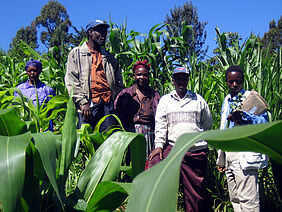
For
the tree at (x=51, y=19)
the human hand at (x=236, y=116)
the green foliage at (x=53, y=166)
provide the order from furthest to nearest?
the tree at (x=51, y=19)
the human hand at (x=236, y=116)
the green foliage at (x=53, y=166)

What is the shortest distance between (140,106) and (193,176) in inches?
35.2

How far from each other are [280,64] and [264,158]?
133 cm

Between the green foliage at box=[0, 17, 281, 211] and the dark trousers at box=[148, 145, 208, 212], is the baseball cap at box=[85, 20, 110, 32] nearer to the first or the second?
the green foliage at box=[0, 17, 281, 211]

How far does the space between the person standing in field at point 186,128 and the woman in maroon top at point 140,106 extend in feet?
0.81

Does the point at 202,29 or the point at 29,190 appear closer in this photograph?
the point at 29,190

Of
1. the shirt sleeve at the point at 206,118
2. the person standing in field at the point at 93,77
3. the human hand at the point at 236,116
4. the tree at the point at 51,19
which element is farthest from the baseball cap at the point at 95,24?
the tree at the point at 51,19

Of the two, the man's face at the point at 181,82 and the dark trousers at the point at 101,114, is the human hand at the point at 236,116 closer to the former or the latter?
the man's face at the point at 181,82

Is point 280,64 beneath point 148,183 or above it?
above

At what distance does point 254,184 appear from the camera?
2541 millimetres

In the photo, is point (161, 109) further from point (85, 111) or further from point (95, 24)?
point (95, 24)

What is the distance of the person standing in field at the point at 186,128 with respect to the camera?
285 cm

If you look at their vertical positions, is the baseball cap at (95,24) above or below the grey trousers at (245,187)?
above

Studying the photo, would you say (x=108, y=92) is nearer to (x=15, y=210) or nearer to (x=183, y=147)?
(x=15, y=210)

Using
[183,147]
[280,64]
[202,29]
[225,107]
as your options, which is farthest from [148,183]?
[202,29]
